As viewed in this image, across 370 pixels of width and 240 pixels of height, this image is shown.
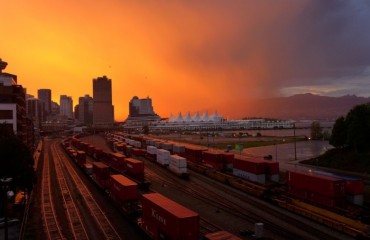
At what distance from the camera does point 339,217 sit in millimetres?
35875

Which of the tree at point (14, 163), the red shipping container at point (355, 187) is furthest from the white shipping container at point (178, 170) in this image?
the red shipping container at point (355, 187)

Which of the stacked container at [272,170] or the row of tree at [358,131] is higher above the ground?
the row of tree at [358,131]

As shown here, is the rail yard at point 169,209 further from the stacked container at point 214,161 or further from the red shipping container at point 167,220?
the stacked container at point 214,161

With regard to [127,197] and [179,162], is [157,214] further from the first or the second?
[179,162]

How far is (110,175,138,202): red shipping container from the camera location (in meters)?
40.5

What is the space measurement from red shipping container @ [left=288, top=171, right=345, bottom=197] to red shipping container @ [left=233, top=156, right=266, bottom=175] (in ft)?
33.4

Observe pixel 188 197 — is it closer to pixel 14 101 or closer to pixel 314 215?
pixel 314 215

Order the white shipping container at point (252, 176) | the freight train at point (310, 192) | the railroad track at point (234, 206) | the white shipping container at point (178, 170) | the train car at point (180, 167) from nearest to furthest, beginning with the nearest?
1. the railroad track at point (234, 206)
2. the freight train at point (310, 192)
3. the white shipping container at point (252, 176)
4. the train car at point (180, 167)
5. the white shipping container at point (178, 170)

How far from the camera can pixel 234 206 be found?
44562 mm

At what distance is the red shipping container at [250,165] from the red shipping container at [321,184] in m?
10.2

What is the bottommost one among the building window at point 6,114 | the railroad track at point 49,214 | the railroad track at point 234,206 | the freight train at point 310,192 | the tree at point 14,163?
the railroad track at point 49,214

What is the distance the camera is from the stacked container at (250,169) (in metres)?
55.4

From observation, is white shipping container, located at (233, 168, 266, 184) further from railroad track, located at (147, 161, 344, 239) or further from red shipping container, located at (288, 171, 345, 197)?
red shipping container, located at (288, 171, 345, 197)

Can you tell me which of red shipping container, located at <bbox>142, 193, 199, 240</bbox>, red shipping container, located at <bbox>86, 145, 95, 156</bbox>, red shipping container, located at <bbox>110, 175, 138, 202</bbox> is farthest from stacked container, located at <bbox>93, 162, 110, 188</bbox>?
red shipping container, located at <bbox>86, 145, 95, 156</bbox>
